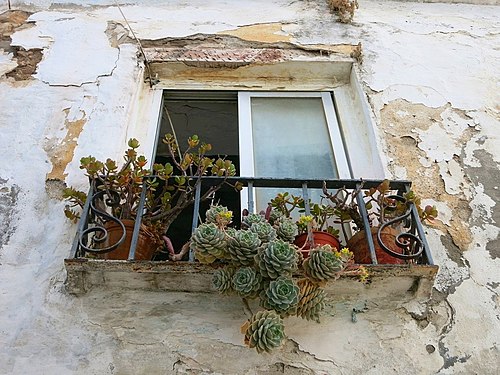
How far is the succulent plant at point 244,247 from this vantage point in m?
2.41

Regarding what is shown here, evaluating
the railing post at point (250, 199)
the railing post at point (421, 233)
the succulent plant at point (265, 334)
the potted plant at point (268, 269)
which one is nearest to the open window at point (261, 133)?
the railing post at point (250, 199)

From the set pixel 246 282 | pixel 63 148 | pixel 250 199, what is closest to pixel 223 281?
pixel 246 282

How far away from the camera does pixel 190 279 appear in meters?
2.60

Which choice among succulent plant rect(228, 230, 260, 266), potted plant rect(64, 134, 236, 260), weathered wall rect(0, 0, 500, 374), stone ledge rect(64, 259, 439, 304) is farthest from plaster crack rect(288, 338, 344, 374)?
potted plant rect(64, 134, 236, 260)

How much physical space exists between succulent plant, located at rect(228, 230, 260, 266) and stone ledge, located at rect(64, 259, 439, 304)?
0.14 meters

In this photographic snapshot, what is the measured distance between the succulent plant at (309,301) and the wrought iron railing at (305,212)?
294 mm

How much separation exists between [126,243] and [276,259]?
2.37ft

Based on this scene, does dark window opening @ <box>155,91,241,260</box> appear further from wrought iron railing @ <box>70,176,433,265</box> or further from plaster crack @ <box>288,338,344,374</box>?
plaster crack @ <box>288,338,344,374</box>

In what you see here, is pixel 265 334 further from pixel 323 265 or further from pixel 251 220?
pixel 251 220

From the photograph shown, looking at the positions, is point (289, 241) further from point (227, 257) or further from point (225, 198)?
point (225, 198)

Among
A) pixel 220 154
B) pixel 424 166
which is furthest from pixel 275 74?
pixel 424 166

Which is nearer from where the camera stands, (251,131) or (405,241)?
(405,241)

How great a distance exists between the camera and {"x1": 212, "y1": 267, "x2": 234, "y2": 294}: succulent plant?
2428 millimetres

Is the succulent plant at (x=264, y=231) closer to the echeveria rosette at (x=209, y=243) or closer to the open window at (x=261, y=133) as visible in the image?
the echeveria rosette at (x=209, y=243)
